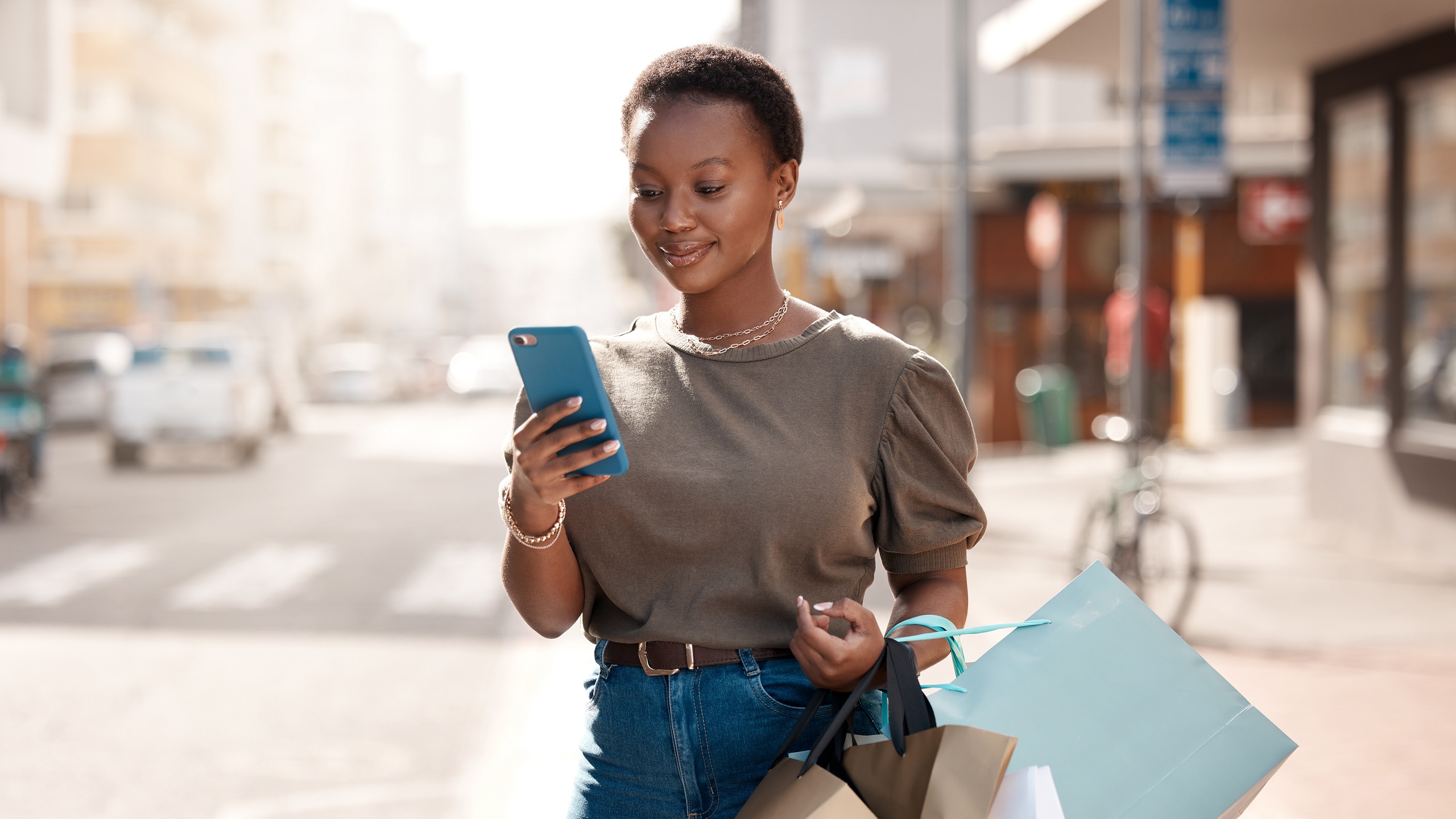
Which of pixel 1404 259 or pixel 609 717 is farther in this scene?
pixel 1404 259

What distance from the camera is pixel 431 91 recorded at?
159125 mm

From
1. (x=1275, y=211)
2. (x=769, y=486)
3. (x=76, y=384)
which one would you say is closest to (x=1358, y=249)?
(x=1275, y=211)

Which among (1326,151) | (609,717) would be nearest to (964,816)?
(609,717)

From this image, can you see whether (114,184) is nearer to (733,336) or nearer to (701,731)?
(733,336)

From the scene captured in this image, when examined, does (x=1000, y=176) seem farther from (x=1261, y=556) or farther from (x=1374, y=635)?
(x=1374, y=635)

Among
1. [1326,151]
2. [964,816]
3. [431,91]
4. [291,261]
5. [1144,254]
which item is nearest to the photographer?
[964,816]

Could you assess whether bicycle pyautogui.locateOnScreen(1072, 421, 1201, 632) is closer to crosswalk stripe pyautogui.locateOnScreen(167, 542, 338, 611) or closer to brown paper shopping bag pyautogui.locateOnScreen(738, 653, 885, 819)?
crosswalk stripe pyautogui.locateOnScreen(167, 542, 338, 611)

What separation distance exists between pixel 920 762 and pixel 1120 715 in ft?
0.98

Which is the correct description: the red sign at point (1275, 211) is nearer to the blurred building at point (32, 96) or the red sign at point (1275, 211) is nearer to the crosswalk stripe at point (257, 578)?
the crosswalk stripe at point (257, 578)

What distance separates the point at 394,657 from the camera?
811 centimetres

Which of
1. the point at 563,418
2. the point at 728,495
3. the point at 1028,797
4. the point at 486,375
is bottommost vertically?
the point at 486,375

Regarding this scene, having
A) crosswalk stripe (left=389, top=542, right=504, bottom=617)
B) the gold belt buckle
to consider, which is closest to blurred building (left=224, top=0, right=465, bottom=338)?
crosswalk stripe (left=389, top=542, right=504, bottom=617)

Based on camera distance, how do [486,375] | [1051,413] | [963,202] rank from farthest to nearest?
[486,375], [1051,413], [963,202]

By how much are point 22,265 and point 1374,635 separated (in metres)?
42.2
